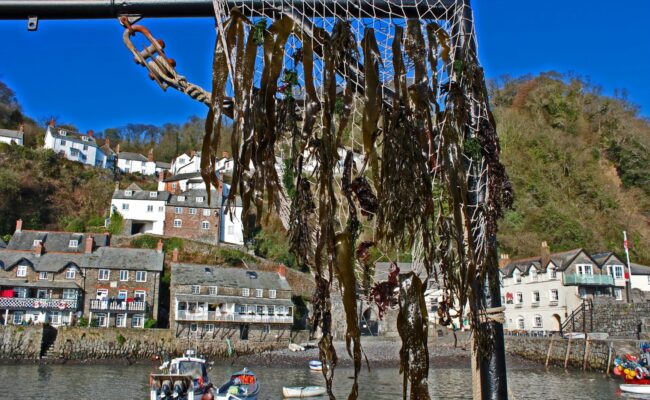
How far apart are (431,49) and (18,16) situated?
95.4 inches

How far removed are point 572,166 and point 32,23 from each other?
88068mm

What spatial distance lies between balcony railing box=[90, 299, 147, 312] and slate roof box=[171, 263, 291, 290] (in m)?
3.82

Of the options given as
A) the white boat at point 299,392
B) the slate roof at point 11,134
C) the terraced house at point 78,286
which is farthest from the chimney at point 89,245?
the slate roof at point 11,134

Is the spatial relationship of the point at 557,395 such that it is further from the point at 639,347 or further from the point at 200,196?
the point at 200,196

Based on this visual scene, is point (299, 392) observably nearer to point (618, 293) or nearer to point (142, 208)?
point (618, 293)

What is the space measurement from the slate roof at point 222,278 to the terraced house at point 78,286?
2345 mm

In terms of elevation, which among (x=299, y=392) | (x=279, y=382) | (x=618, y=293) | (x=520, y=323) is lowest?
(x=279, y=382)

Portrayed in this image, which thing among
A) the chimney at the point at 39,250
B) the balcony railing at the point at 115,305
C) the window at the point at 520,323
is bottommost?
the window at the point at 520,323

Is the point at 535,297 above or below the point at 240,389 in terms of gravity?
above

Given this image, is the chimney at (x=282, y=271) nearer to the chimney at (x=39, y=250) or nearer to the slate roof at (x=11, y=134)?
the chimney at (x=39, y=250)

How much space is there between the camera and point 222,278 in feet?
185

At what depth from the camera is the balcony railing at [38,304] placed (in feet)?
162

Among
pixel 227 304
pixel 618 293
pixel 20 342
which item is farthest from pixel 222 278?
pixel 618 293

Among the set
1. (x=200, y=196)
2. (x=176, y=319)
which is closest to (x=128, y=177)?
(x=200, y=196)
